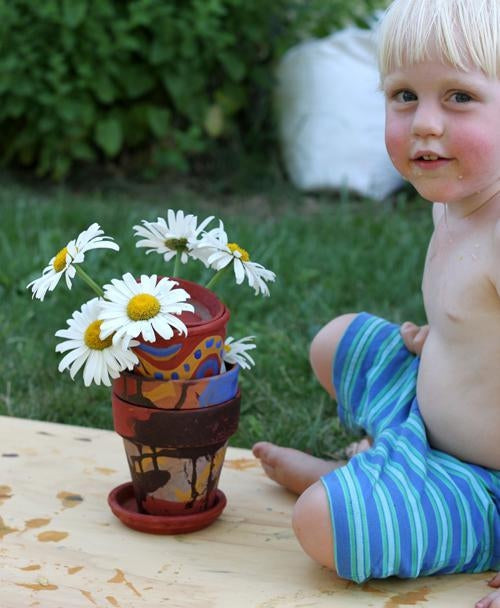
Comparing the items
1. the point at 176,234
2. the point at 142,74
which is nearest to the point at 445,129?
the point at 176,234

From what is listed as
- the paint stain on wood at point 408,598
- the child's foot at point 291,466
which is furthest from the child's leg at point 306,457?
the paint stain on wood at point 408,598

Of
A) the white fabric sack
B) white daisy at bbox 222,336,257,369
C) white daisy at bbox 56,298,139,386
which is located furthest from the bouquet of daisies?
the white fabric sack

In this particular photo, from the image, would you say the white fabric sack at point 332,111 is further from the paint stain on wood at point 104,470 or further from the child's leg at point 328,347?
the paint stain on wood at point 104,470

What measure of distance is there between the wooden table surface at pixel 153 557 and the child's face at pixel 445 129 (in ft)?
1.90

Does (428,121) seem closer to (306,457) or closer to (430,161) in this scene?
(430,161)

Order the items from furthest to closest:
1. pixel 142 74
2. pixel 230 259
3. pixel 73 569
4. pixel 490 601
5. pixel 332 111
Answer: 1. pixel 332 111
2. pixel 142 74
3. pixel 230 259
4. pixel 73 569
5. pixel 490 601

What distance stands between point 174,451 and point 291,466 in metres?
0.30

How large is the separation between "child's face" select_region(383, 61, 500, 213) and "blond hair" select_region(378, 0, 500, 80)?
15mm

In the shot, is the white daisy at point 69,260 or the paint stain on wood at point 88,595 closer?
the paint stain on wood at point 88,595

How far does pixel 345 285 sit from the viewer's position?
320cm

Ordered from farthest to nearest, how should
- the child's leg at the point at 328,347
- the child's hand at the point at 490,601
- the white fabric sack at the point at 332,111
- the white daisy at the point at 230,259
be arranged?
the white fabric sack at the point at 332,111, the child's leg at the point at 328,347, the white daisy at the point at 230,259, the child's hand at the point at 490,601

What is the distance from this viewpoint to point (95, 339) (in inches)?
68.6

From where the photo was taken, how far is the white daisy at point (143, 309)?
1696 mm

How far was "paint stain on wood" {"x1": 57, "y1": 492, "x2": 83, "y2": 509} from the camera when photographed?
1.98 metres
